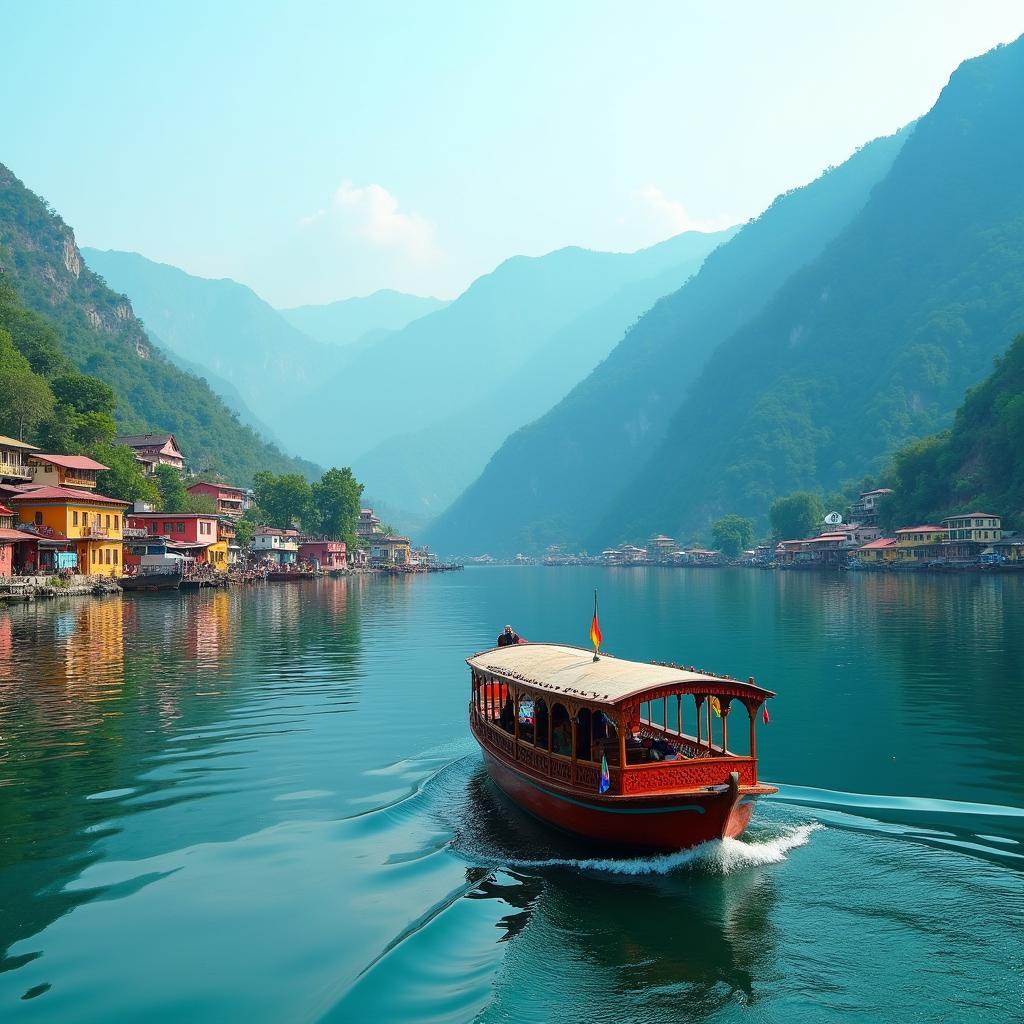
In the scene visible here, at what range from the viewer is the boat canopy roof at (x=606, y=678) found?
14742 mm

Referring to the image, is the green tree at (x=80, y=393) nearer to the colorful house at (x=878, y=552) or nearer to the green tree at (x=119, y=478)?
the green tree at (x=119, y=478)

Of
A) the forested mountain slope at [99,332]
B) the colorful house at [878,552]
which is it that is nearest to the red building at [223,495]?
the forested mountain slope at [99,332]

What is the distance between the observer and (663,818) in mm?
14039

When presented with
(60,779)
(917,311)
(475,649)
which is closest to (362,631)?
(475,649)

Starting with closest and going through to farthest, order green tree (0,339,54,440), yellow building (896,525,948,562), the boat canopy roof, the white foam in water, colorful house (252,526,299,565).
Answer: the white foam in water, the boat canopy roof, green tree (0,339,54,440), yellow building (896,525,948,562), colorful house (252,526,299,565)

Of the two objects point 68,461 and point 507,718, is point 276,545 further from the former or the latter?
point 507,718

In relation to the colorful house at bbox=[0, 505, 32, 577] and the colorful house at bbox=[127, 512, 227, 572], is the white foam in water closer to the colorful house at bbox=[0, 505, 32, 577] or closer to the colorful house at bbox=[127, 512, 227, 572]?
the colorful house at bbox=[0, 505, 32, 577]

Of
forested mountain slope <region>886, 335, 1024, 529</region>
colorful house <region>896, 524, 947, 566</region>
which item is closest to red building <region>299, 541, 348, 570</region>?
colorful house <region>896, 524, 947, 566</region>

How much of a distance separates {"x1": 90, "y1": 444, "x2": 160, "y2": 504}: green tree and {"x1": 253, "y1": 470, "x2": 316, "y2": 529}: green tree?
38.7m

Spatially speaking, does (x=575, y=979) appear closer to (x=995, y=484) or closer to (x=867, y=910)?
(x=867, y=910)

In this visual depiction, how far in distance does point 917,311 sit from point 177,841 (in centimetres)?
20814

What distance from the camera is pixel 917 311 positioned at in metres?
195

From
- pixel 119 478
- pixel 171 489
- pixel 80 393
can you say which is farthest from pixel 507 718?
pixel 171 489

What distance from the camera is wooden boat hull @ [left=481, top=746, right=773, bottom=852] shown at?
45.6 feet
